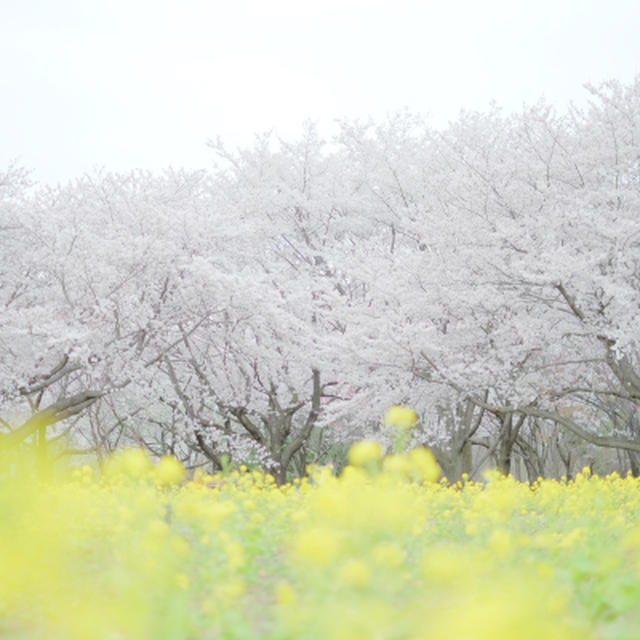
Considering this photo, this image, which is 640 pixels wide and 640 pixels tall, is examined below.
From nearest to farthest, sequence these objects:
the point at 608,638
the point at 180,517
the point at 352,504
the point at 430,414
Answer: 1. the point at 608,638
2. the point at 352,504
3. the point at 180,517
4. the point at 430,414

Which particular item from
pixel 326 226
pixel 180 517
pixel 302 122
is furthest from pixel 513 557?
pixel 302 122

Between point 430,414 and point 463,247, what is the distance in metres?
5.84

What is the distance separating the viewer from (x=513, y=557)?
3.88m

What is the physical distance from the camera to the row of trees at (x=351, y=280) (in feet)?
36.9

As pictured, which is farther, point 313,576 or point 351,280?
point 351,280

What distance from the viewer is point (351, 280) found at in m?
17.1

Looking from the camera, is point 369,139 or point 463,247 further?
point 369,139

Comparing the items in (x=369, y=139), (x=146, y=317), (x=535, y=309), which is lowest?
(x=535, y=309)

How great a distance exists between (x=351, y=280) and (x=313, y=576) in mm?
14676

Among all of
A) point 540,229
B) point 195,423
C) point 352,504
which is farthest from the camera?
point 195,423

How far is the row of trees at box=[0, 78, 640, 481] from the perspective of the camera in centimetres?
1125

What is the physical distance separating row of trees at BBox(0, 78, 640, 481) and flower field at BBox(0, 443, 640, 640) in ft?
20.9

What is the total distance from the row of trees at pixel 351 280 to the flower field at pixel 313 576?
251 inches

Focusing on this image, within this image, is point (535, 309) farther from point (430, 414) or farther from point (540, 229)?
point (430, 414)
